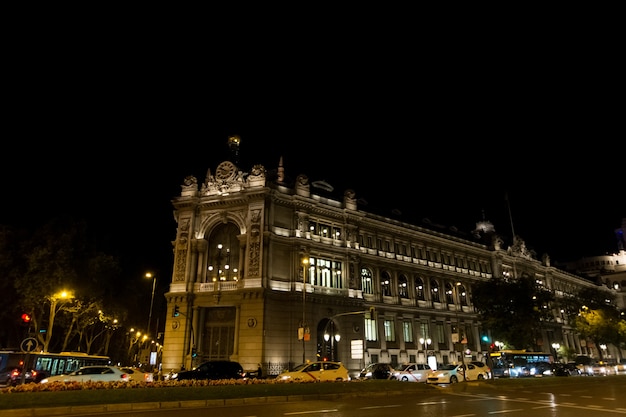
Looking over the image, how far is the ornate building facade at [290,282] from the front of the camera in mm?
41531

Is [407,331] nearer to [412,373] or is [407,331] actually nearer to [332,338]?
[332,338]

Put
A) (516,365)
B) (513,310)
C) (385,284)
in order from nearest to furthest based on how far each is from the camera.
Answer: (516,365), (513,310), (385,284)

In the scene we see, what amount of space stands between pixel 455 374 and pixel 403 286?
2075 cm

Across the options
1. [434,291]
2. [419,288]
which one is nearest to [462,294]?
[434,291]

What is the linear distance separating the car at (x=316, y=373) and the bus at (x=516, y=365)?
21.7 metres

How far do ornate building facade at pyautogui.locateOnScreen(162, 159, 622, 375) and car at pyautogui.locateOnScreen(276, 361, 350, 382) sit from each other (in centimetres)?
671

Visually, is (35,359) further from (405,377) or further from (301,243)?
(405,377)

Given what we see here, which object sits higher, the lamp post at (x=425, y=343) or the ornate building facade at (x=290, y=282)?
the ornate building facade at (x=290, y=282)

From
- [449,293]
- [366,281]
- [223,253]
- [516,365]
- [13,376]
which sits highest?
[223,253]

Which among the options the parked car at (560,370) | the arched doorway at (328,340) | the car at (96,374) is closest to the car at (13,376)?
the car at (96,374)

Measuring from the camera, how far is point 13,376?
3081 cm

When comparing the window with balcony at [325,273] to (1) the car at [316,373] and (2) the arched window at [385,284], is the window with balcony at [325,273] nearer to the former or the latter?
(2) the arched window at [385,284]

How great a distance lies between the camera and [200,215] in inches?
1852

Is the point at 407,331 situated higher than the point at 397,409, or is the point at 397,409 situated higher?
the point at 407,331
